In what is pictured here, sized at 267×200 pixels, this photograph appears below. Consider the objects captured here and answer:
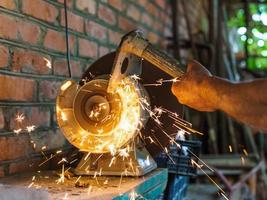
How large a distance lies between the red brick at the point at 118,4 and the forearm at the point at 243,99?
4.01 feet

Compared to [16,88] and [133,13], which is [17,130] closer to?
[16,88]

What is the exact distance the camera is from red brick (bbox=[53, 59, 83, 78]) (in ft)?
5.92

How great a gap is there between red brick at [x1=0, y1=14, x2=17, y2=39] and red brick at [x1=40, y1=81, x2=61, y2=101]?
0.26 metres

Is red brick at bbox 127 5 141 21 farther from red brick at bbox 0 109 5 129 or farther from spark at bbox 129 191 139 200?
spark at bbox 129 191 139 200

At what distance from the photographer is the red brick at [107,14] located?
2220mm

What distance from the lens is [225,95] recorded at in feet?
3.97

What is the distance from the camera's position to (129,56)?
1.44m

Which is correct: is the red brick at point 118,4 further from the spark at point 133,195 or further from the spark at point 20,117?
the spark at point 133,195

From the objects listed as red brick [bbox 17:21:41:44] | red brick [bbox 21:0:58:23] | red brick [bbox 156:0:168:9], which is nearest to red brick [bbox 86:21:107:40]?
red brick [bbox 21:0:58:23]

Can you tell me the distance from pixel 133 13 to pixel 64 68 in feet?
3.13

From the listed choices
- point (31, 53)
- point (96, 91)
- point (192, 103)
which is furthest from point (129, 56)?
point (31, 53)

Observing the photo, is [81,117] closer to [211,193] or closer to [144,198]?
[144,198]

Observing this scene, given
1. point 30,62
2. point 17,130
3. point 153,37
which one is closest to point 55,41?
point 30,62

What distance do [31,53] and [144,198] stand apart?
66cm
